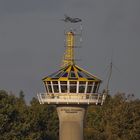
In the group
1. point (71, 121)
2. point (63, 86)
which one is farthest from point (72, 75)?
point (71, 121)

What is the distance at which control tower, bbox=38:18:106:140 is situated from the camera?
454 feet

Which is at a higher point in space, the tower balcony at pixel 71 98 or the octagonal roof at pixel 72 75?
the octagonal roof at pixel 72 75

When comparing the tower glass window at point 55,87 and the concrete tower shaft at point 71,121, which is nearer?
the tower glass window at point 55,87

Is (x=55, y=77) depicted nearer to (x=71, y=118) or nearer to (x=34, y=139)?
(x=71, y=118)

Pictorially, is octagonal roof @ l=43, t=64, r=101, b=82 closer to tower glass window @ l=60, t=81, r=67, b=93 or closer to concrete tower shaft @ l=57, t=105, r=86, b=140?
tower glass window @ l=60, t=81, r=67, b=93

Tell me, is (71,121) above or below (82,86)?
below

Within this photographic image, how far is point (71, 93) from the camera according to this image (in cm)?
13812

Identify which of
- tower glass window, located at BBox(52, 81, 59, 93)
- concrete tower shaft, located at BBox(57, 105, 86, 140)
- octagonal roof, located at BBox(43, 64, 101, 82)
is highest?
octagonal roof, located at BBox(43, 64, 101, 82)

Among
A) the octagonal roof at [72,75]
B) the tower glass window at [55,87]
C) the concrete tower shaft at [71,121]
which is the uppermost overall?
the octagonal roof at [72,75]

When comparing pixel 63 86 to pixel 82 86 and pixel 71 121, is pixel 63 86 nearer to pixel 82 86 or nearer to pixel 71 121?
pixel 82 86

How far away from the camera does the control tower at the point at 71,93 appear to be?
454 ft

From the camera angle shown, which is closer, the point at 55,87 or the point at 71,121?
the point at 55,87

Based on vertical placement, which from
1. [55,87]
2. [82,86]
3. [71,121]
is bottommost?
[71,121]

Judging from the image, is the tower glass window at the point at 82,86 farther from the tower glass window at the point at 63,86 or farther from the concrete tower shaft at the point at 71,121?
the concrete tower shaft at the point at 71,121
